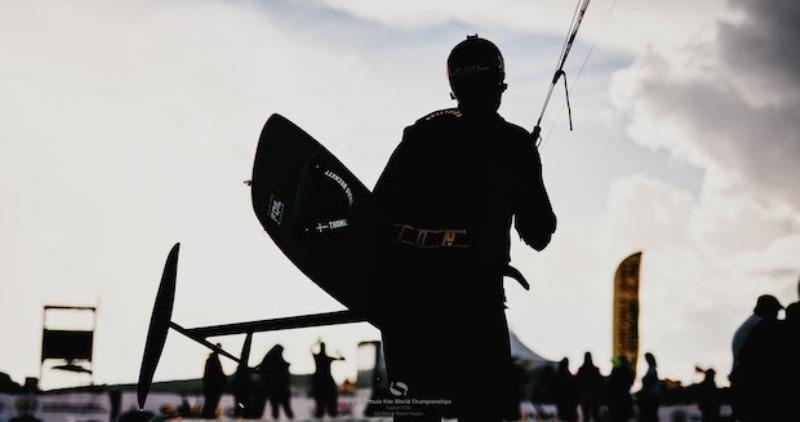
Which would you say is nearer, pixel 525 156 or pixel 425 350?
pixel 425 350

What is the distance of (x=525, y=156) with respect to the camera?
3.50 m

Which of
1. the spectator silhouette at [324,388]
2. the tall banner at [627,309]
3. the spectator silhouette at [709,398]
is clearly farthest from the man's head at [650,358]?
the tall banner at [627,309]

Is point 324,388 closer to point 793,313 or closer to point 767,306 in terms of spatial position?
point 767,306

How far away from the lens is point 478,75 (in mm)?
3490

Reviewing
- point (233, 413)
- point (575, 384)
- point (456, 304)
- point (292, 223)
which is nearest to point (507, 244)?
point (456, 304)

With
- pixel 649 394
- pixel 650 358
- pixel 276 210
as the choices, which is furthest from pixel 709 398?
pixel 276 210

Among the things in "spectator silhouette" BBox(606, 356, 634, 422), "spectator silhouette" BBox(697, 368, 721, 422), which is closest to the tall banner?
"spectator silhouette" BBox(606, 356, 634, 422)

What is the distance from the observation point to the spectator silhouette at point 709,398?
1928cm

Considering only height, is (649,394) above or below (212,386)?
below

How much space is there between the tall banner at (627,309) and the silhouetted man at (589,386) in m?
7.97

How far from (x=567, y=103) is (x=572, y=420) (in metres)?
19.6

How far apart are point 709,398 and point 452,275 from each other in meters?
17.9

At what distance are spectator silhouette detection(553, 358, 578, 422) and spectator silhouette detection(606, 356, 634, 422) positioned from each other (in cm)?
147

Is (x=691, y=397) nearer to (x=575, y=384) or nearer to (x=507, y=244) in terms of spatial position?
(x=575, y=384)
